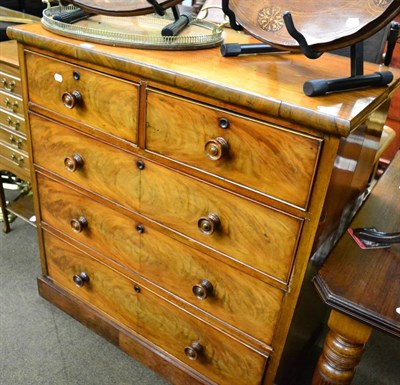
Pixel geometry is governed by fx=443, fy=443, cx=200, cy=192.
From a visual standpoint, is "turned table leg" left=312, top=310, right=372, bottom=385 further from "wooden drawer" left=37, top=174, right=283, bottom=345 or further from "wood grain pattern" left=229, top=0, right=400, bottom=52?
"wood grain pattern" left=229, top=0, right=400, bottom=52

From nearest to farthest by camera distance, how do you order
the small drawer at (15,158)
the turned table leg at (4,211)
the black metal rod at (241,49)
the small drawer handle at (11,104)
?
the black metal rod at (241,49), the small drawer handle at (11,104), the small drawer at (15,158), the turned table leg at (4,211)

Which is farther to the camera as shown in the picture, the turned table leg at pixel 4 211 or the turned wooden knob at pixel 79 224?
the turned table leg at pixel 4 211

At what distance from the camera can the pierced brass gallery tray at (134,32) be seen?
42.2 inches

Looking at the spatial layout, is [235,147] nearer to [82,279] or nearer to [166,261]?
[166,261]

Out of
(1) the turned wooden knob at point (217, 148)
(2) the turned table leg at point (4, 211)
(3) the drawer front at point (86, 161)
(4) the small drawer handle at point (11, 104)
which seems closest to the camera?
(1) the turned wooden knob at point (217, 148)

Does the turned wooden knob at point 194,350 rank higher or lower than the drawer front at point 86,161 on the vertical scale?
lower

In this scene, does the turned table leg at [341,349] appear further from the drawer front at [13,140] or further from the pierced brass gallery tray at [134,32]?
the drawer front at [13,140]

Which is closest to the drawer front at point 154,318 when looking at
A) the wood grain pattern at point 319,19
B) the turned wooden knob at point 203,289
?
the turned wooden knob at point 203,289

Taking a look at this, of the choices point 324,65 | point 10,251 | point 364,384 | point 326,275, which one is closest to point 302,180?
point 326,275

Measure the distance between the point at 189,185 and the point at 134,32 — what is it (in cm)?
44

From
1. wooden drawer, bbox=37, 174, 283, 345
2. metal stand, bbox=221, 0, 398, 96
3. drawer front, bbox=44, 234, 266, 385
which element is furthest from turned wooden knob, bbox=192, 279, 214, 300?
metal stand, bbox=221, 0, 398, 96

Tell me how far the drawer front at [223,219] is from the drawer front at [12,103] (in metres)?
0.69

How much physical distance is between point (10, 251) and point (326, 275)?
1462 mm

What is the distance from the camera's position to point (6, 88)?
1.56 meters
